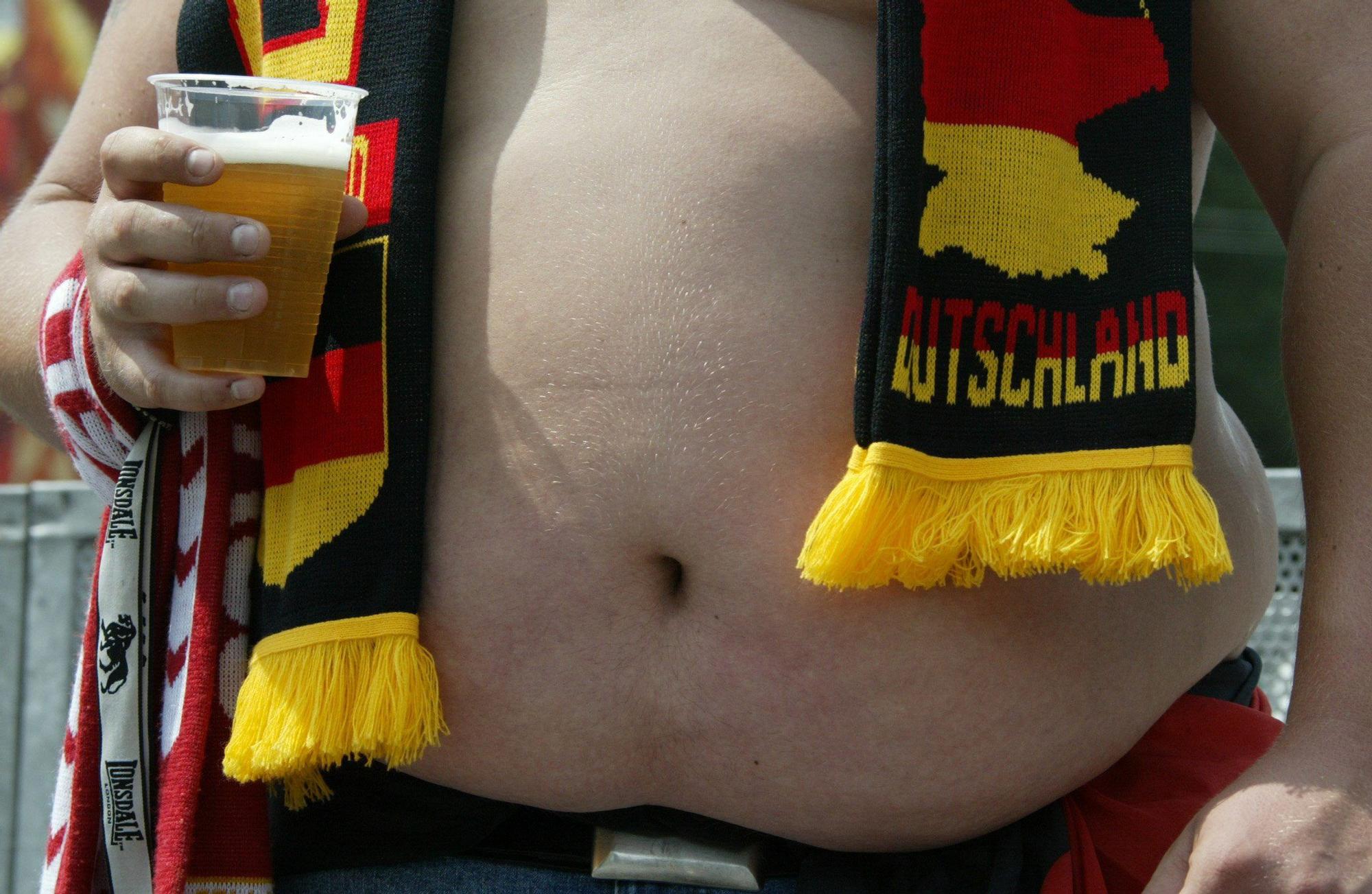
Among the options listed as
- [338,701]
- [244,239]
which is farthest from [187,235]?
[338,701]

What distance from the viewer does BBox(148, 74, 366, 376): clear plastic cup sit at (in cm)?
87

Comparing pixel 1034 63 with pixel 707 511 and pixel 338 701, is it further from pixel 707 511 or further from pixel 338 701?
pixel 338 701

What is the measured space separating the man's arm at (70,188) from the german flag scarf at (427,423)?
0.08 m

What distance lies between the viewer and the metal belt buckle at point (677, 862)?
3.33 ft

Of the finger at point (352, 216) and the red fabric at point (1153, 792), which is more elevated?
the finger at point (352, 216)

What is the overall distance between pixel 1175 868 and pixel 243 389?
2.34 ft

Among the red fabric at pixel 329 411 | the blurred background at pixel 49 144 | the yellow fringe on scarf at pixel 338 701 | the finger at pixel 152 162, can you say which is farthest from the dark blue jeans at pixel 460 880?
the blurred background at pixel 49 144

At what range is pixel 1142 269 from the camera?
2.97ft

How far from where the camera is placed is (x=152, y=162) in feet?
2.80

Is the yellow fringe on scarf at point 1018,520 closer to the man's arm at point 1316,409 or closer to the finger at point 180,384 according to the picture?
the man's arm at point 1316,409

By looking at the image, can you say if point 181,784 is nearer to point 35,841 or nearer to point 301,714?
point 301,714

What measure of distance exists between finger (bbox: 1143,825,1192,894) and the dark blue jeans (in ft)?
1.42

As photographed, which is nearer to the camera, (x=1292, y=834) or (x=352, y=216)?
(x=1292, y=834)

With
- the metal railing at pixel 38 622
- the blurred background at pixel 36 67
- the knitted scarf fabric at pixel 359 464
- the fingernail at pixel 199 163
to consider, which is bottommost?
the metal railing at pixel 38 622
